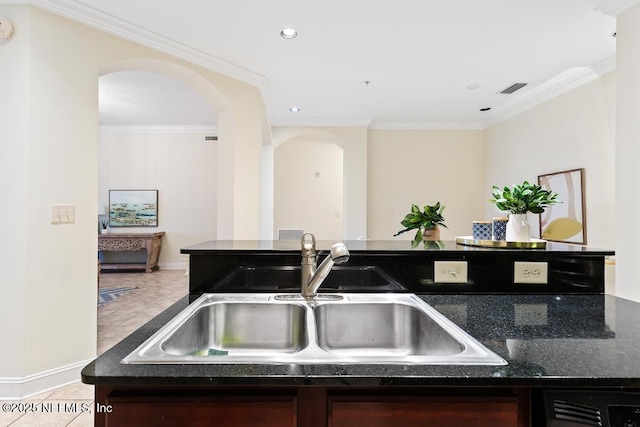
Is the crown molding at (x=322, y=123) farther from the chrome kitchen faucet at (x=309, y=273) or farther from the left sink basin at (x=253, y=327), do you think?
the left sink basin at (x=253, y=327)

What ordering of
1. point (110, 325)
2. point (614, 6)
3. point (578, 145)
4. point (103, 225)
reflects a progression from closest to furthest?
point (614, 6) → point (110, 325) → point (578, 145) → point (103, 225)

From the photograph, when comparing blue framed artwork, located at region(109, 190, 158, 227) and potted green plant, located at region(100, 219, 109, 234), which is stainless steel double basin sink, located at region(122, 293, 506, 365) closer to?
blue framed artwork, located at region(109, 190, 158, 227)

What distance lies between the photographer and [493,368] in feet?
1.87

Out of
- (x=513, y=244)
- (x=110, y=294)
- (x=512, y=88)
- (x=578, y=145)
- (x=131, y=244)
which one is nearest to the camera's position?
(x=513, y=244)

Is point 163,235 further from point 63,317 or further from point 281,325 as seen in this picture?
point 281,325

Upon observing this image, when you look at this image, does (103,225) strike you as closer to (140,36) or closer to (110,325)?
(110,325)

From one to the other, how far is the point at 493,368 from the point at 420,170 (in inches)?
190

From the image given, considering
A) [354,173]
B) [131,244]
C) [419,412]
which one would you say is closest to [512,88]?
[354,173]

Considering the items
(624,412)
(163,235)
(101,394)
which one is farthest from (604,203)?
(163,235)

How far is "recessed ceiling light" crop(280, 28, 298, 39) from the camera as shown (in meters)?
2.46

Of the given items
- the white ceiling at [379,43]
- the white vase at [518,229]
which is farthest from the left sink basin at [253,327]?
the white ceiling at [379,43]

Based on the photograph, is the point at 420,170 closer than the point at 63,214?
No

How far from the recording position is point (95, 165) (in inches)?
89.1

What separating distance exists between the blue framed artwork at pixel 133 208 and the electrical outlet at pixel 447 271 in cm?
586
